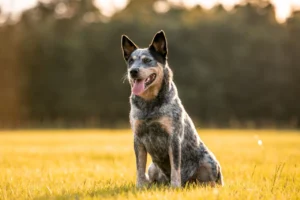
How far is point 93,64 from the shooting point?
152ft

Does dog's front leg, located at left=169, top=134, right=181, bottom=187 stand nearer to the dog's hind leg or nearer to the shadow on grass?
the shadow on grass

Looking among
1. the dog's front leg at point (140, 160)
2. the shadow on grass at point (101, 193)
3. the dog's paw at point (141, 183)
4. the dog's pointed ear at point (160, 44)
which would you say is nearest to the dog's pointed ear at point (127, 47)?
the dog's pointed ear at point (160, 44)

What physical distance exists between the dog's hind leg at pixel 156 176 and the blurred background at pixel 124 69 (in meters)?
34.5

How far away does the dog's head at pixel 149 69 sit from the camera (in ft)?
23.6

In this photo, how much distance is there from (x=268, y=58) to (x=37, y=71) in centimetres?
2074

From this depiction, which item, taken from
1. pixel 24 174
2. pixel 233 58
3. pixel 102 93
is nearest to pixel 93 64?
pixel 102 93

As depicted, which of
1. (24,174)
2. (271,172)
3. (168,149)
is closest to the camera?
(168,149)

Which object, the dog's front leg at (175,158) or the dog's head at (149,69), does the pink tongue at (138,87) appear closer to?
the dog's head at (149,69)

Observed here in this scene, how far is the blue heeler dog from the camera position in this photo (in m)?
7.19

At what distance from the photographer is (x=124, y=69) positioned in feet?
151

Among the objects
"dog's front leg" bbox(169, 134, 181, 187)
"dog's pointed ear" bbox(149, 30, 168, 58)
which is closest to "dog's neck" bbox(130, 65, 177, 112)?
"dog's pointed ear" bbox(149, 30, 168, 58)

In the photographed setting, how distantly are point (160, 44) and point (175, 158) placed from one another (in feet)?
5.45

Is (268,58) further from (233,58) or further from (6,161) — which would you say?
(6,161)

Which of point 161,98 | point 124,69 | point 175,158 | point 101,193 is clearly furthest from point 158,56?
point 124,69
